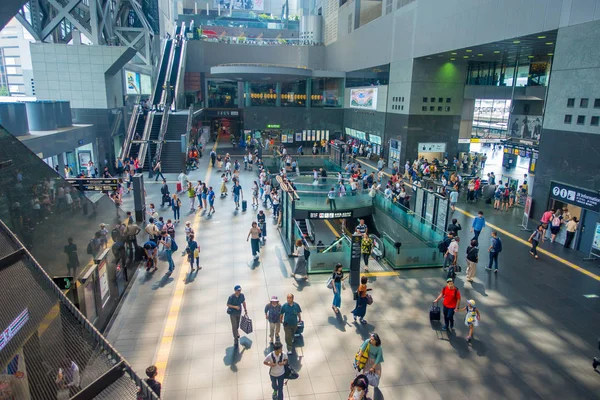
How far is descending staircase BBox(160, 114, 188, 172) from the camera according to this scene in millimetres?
27016

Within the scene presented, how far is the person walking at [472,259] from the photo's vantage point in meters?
11.2

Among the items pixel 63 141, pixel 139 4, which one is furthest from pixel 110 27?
pixel 63 141

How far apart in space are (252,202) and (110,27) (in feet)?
71.9

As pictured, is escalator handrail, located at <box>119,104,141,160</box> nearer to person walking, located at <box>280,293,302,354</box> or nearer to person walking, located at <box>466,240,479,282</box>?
person walking, located at <box>280,293,302,354</box>

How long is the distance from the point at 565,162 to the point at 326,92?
30441 millimetres

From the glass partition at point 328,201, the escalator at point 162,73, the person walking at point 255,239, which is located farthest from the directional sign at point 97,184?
the escalator at point 162,73

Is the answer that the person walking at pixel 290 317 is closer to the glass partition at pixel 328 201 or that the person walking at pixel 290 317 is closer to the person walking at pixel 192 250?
the person walking at pixel 192 250

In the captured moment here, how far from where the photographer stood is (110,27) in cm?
3170

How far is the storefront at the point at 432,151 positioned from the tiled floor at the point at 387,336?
16.9 m

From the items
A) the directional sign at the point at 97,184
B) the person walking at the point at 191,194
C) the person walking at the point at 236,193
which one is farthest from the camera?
the person walking at the point at 236,193

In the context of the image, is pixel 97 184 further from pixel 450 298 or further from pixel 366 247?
pixel 450 298

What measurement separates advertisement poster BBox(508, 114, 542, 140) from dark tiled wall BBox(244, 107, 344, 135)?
16711 mm

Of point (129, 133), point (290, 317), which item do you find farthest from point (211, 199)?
point (129, 133)

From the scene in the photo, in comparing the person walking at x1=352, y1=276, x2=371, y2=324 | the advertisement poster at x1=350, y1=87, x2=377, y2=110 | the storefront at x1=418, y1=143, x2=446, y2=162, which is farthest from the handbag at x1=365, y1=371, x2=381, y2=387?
the advertisement poster at x1=350, y1=87, x2=377, y2=110
